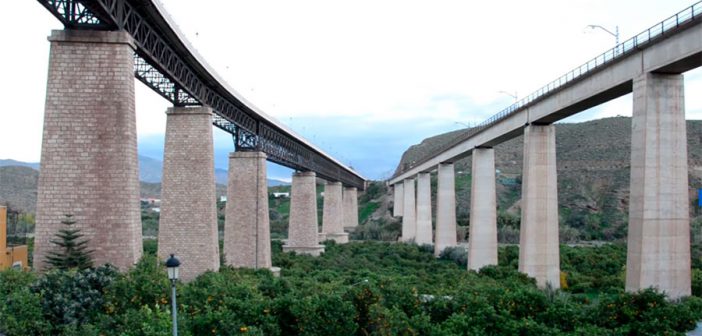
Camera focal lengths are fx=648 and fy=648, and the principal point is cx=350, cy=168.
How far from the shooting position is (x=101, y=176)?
66.3ft

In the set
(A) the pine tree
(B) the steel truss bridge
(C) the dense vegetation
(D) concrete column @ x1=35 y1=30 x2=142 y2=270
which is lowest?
(C) the dense vegetation

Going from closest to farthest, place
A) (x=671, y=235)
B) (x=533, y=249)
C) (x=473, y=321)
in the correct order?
(x=473, y=321)
(x=671, y=235)
(x=533, y=249)

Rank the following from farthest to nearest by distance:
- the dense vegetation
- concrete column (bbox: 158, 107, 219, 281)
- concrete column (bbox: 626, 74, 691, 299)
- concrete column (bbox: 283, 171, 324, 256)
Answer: concrete column (bbox: 283, 171, 324, 256) → concrete column (bbox: 158, 107, 219, 281) → concrete column (bbox: 626, 74, 691, 299) → the dense vegetation

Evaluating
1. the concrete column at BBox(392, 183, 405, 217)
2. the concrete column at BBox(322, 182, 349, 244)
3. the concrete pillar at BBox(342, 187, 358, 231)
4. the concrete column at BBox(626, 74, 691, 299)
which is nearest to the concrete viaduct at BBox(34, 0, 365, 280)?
the concrete column at BBox(626, 74, 691, 299)

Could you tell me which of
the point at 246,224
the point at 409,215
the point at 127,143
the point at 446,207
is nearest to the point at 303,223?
the point at 446,207

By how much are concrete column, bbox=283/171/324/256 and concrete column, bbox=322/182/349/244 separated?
53.6ft

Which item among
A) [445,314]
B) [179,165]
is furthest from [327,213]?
[445,314]

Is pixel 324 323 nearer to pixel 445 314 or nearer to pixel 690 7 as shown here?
pixel 445 314

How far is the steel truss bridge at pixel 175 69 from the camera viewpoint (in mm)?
20234

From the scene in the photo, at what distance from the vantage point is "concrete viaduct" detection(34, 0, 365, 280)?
65.6 ft

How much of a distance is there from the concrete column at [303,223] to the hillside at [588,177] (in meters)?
24.0

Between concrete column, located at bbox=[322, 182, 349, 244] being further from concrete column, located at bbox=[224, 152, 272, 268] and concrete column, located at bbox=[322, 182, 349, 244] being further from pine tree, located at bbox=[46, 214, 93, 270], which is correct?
pine tree, located at bbox=[46, 214, 93, 270]

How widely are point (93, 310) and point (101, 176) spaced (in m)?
4.90

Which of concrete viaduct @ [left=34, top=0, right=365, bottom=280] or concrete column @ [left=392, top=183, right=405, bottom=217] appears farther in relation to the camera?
concrete column @ [left=392, top=183, right=405, bottom=217]
